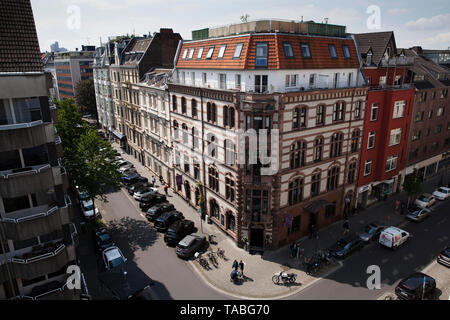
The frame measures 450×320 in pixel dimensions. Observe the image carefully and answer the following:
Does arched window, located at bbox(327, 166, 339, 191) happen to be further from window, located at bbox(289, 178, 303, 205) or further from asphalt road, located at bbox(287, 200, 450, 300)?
asphalt road, located at bbox(287, 200, 450, 300)

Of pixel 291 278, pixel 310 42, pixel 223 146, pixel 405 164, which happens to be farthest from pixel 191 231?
pixel 405 164

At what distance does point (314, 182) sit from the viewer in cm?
3056

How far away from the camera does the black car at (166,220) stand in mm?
32062

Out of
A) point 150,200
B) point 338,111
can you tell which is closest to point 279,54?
point 338,111

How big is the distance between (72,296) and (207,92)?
65.9 feet

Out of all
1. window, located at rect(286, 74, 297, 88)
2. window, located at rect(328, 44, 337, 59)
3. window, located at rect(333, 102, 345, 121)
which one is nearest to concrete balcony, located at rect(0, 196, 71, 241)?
window, located at rect(286, 74, 297, 88)

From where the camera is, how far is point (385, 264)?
89.1 ft

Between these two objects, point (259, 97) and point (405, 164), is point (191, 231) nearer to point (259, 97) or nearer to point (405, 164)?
point (259, 97)

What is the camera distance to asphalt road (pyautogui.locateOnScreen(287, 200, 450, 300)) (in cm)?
2362

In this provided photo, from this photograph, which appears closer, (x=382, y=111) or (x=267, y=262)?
(x=267, y=262)

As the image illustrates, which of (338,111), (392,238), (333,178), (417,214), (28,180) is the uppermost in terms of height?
(338,111)

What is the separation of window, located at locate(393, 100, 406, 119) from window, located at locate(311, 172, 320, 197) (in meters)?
13.7

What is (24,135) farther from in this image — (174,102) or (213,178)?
(174,102)

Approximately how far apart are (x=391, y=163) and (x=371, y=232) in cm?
1192
